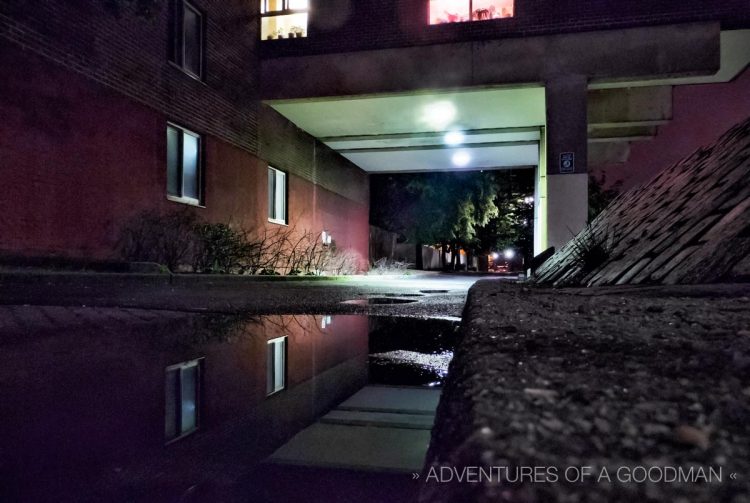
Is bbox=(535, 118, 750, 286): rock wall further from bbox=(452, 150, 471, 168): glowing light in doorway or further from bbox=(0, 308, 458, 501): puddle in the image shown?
bbox=(452, 150, 471, 168): glowing light in doorway

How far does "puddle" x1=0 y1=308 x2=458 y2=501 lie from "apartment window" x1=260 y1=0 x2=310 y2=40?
10015mm

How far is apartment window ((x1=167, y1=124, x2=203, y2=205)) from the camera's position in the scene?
873 centimetres

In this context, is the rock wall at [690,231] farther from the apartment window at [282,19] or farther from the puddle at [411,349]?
the apartment window at [282,19]

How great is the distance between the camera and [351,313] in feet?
13.5

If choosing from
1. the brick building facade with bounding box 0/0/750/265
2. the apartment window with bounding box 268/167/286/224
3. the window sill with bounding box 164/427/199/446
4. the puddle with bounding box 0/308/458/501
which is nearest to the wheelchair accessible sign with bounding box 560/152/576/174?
A: the brick building facade with bounding box 0/0/750/265

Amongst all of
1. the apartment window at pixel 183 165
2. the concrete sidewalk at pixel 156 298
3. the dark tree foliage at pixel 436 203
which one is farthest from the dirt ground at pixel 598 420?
the dark tree foliage at pixel 436 203

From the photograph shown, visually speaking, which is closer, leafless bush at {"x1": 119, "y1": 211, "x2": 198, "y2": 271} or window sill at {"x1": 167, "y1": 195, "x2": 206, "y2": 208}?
leafless bush at {"x1": 119, "y1": 211, "x2": 198, "y2": 271}

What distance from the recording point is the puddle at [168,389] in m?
1.07

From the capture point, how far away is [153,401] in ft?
5.15

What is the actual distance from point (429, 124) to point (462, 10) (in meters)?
3.01

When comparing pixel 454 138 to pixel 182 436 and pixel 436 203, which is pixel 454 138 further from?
pixel 182 436

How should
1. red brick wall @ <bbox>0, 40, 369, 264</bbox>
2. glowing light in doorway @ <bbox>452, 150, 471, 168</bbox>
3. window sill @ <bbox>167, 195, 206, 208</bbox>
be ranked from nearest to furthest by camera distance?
red brick wall @ <bbox>0, 40, 369, 264</bbox>, window sill @ <bbox>167, 195, 206, 208</bbox>, glowing light in doorway @ <bbox>452, 150, 471, 168</bbox>

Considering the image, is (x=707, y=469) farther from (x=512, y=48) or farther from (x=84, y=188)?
(x=512, y=48)

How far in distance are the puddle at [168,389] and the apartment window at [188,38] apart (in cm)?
704
